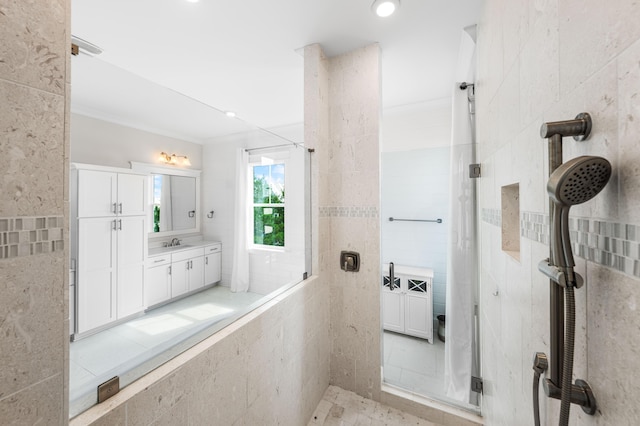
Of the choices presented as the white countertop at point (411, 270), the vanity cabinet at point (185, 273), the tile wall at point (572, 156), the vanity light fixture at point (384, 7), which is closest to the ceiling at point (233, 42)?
the vanity light fixture at point (384, 7)

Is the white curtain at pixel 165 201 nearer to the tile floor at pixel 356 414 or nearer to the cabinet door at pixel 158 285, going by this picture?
the cabinet door at pixel 158 285

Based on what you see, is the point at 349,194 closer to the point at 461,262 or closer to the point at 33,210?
the point at 461,262

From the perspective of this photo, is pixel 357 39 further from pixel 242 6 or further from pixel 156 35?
pixel 156 35

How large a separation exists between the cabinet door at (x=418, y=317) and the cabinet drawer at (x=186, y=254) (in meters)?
1.89

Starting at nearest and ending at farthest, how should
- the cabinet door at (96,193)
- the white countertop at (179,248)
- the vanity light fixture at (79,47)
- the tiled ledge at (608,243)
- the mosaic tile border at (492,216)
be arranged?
the tiled ledge at (608,243) < the vanity light fixture at (79,47) < the cabinet door at (96,193) < the mosaic tile border at (492,216) < the white countertop at (179,248)

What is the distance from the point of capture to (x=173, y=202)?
A: 161cm

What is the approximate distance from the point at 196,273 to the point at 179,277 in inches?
5.9

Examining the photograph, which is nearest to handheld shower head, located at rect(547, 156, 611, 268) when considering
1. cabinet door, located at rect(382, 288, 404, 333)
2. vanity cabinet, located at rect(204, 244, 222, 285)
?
vanity cabinet, located at rect(204, 244, 222, 285)

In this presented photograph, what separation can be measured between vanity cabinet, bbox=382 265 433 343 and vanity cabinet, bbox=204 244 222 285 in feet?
4.82

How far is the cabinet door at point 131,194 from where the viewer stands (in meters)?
0.98

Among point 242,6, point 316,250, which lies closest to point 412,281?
point 316,250

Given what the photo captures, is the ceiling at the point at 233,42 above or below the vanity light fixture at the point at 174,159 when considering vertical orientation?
above

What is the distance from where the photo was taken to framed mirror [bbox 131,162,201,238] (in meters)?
1.25

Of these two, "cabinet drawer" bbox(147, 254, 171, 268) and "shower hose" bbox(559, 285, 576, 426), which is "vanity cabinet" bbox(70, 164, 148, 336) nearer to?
"cabinet drawer" bbox(147, 254, 171, 268)
